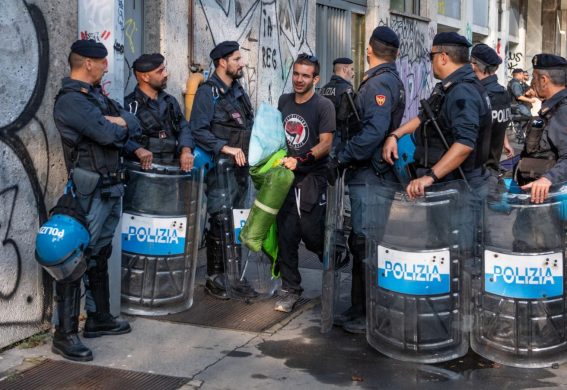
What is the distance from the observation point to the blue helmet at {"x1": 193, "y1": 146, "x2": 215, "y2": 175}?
6299 mm

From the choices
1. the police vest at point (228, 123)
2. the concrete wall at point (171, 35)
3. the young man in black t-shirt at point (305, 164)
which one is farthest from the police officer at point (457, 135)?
the concrete wall at point (171, 35)

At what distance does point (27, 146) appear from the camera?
16.9ft

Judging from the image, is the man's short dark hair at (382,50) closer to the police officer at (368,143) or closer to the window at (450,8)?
the police officer at (368,143)

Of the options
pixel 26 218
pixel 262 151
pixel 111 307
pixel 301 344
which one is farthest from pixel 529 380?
pixel 26 218

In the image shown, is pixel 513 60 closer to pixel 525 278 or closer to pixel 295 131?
pixel 295 131

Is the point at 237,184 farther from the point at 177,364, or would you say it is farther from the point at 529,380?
the point at 529,380

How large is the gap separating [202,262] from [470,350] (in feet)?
10.2

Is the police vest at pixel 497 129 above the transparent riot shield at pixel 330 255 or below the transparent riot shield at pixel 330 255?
above

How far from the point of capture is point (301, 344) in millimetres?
5434

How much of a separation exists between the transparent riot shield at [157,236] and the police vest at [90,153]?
1.76 feet

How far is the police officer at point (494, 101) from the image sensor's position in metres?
5.69

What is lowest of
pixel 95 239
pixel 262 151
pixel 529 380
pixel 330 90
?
pixel 529 380

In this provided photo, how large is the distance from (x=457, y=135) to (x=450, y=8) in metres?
13.0

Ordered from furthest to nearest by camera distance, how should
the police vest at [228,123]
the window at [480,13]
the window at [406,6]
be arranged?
the window at [480,13], the window at [406,6], the police vest at [228,123]
